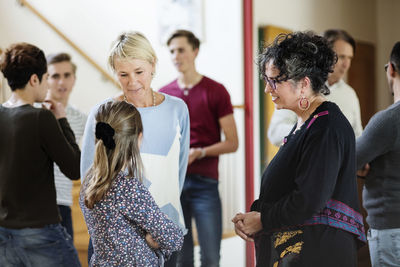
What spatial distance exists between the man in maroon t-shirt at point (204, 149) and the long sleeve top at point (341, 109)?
0.36 m

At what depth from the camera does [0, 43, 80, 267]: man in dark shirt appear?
1.90 meters

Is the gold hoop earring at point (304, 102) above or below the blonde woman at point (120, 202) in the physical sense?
above

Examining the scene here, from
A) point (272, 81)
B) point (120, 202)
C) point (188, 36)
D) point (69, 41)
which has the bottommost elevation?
point (120, 202)

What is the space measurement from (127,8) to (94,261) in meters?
4.34

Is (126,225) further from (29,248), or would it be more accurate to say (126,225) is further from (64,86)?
(64,86)

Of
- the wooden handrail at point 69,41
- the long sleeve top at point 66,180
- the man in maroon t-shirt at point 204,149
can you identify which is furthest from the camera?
the wooden handrail at point 69,41

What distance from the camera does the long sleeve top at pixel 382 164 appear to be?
1.84m

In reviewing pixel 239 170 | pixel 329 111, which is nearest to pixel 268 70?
pixel 329 111

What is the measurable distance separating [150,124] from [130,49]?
0.27 meters

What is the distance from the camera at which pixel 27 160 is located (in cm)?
192

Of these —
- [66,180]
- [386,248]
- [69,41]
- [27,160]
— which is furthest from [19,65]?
[69,41]

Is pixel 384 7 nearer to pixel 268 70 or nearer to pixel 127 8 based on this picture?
pixel 268 70

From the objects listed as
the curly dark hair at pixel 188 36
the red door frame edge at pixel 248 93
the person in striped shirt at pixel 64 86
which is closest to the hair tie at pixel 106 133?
the person in striped shirt at pixel 64 86

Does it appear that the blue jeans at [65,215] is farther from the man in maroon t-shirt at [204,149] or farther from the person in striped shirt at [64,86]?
the man in maroon t-shirt at [204,149]
